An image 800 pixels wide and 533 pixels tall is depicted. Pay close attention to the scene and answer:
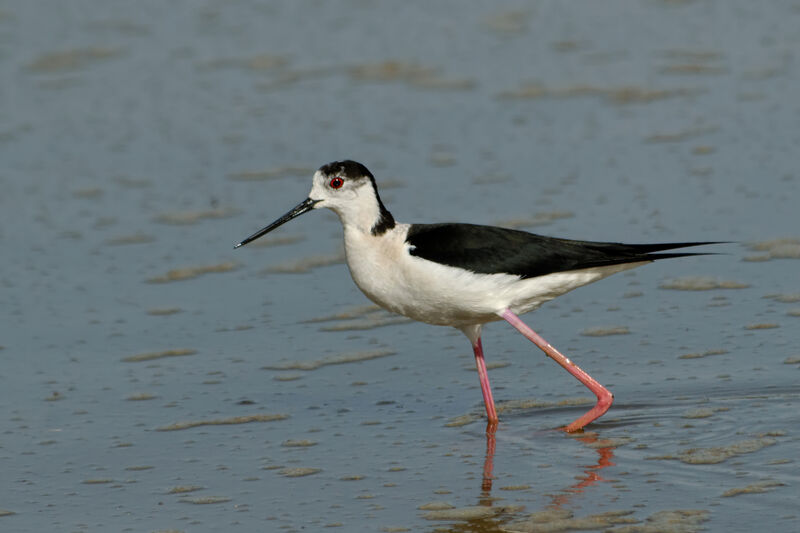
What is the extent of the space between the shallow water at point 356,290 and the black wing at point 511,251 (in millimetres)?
639

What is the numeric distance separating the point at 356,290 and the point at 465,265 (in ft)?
6.61

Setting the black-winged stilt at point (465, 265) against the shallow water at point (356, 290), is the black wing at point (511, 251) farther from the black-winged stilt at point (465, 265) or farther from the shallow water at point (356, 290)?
the shallow water at point (356, 290)

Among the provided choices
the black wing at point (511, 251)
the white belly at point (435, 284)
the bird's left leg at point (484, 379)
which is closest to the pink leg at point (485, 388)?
the bird's left leg at point (484, 379)

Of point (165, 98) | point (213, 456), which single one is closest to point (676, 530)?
point (213, 456)

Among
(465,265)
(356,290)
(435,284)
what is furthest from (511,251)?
(356,290)

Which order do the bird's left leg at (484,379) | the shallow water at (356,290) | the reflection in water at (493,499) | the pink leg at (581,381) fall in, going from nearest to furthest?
the reflection in water at (493,499) → the shallow water at (356,290) → the pink leg at (581,381) → the bird's left leg at (484,379)

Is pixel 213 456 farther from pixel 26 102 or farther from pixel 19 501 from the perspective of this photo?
pixel 26 102

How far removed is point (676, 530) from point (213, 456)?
2032 mm

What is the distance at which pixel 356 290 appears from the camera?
7.99m

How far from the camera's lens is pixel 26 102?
11305 mm

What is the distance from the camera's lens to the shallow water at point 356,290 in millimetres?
5453

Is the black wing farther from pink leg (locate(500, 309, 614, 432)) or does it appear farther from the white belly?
pink leg (locate(500, 309, 614, 432))

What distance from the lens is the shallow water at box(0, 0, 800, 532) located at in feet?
17.9

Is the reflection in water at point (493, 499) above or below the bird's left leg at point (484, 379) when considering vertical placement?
below
